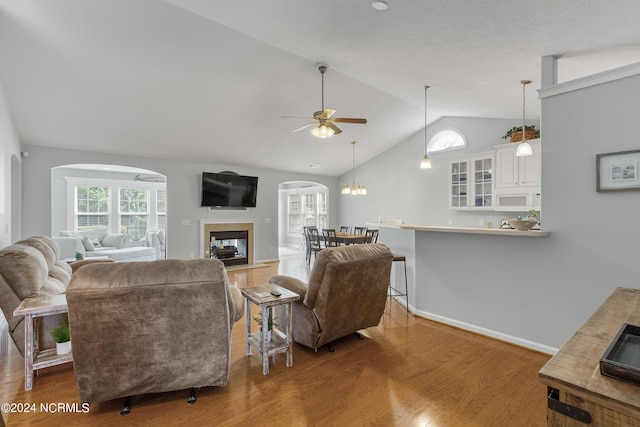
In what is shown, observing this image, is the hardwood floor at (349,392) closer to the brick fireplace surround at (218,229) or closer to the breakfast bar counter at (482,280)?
the breakfast bar counter at (482,280)

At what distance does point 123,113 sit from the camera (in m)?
4.74

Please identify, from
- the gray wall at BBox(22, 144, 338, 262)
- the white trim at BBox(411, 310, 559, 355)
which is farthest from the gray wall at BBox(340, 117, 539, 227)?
the white trim at BBox(411, 310, 559, 355)

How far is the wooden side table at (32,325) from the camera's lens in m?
2.15

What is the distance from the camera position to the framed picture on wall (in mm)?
2406

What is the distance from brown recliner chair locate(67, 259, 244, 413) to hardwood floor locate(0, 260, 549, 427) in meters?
0.18

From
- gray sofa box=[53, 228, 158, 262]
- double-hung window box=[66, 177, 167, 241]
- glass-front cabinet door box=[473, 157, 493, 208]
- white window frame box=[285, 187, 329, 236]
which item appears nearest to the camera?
gray sofa box=[53, 228, 158, 262]

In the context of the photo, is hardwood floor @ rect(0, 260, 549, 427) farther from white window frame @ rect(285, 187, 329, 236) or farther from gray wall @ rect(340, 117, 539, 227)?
white window frame @ rect(285, 187, 329, 236)

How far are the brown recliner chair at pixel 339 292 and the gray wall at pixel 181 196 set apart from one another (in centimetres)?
455

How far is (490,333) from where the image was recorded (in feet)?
10.6

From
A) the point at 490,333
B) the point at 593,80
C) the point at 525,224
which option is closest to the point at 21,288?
the point at 490,333

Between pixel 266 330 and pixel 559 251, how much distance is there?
267 centimetres

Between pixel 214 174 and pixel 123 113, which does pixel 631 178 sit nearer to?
pixel 123 113

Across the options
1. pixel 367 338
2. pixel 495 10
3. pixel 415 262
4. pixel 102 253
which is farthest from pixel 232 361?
pixel 102 253

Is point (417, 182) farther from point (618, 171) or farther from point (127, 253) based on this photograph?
point (127, 253)
